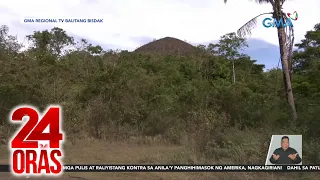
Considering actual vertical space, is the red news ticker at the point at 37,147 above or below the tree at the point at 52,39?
below

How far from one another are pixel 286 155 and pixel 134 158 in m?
4.22

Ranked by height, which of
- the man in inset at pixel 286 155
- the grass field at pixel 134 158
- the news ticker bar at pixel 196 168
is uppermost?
the man in inset at pixel 286 155

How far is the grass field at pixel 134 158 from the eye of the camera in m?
6.79

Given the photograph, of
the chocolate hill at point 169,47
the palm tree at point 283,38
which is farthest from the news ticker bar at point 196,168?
the chocolate hill at point 169,47

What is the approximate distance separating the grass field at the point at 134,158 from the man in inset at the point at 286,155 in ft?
1.31

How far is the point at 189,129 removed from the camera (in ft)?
40.1

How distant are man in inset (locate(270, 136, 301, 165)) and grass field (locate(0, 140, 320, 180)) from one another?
0.40 meters

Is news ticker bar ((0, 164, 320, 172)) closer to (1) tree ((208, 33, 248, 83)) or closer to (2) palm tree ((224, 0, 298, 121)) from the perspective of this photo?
(2) palm tree ((224, 0, 298, 121))

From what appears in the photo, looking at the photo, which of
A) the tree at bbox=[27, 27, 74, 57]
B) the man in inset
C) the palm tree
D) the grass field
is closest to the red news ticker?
the grass field

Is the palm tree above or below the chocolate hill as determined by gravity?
below

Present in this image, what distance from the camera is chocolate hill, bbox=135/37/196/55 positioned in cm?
3403

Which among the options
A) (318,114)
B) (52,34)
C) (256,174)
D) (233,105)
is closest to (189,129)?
(233,105)

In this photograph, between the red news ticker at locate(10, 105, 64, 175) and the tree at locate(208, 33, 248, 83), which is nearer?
the red news ticker at locate(10, 105, 64, 175)

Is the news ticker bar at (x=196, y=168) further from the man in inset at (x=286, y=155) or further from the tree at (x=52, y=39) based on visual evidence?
the tree at (x=52, y=39)
